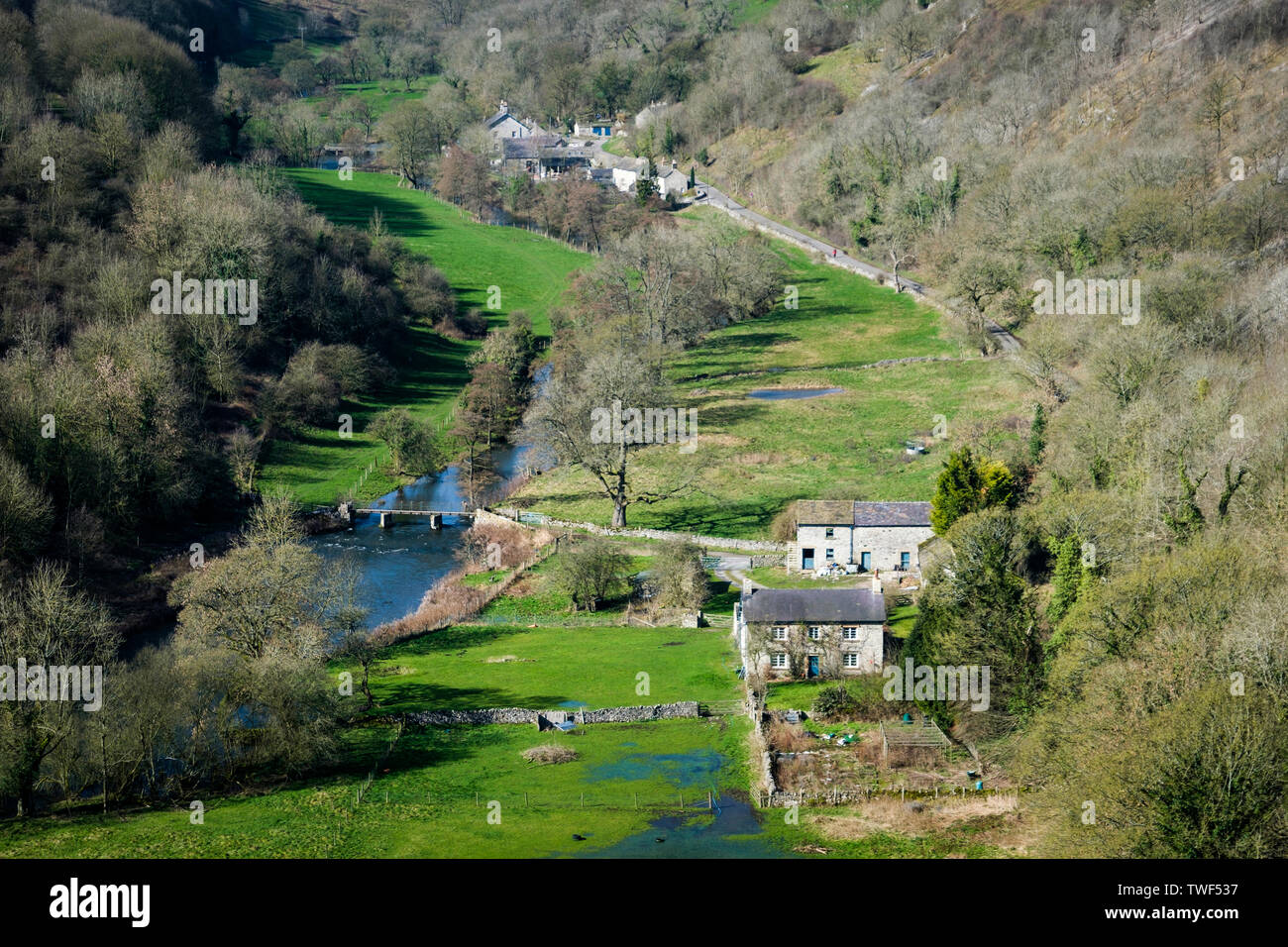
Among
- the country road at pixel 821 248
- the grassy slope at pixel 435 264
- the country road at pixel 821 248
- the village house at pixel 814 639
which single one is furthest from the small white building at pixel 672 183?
the village house at pixel 814 639

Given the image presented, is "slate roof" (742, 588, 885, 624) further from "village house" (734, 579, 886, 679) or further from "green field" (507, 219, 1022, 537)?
"green field" (507, 219, 1022, 537)

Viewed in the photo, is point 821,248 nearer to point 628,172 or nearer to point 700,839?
point 628,172

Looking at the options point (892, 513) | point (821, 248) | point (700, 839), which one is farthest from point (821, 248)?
point (700, 839)

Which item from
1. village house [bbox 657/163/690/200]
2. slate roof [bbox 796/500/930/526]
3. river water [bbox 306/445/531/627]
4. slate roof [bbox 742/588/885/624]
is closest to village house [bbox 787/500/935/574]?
slate roof [bbox 796/500/930/526]

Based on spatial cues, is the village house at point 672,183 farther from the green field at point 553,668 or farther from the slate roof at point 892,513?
the green field at point 553,668

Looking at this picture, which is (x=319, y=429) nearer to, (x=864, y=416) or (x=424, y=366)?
(x=424, y=366)
